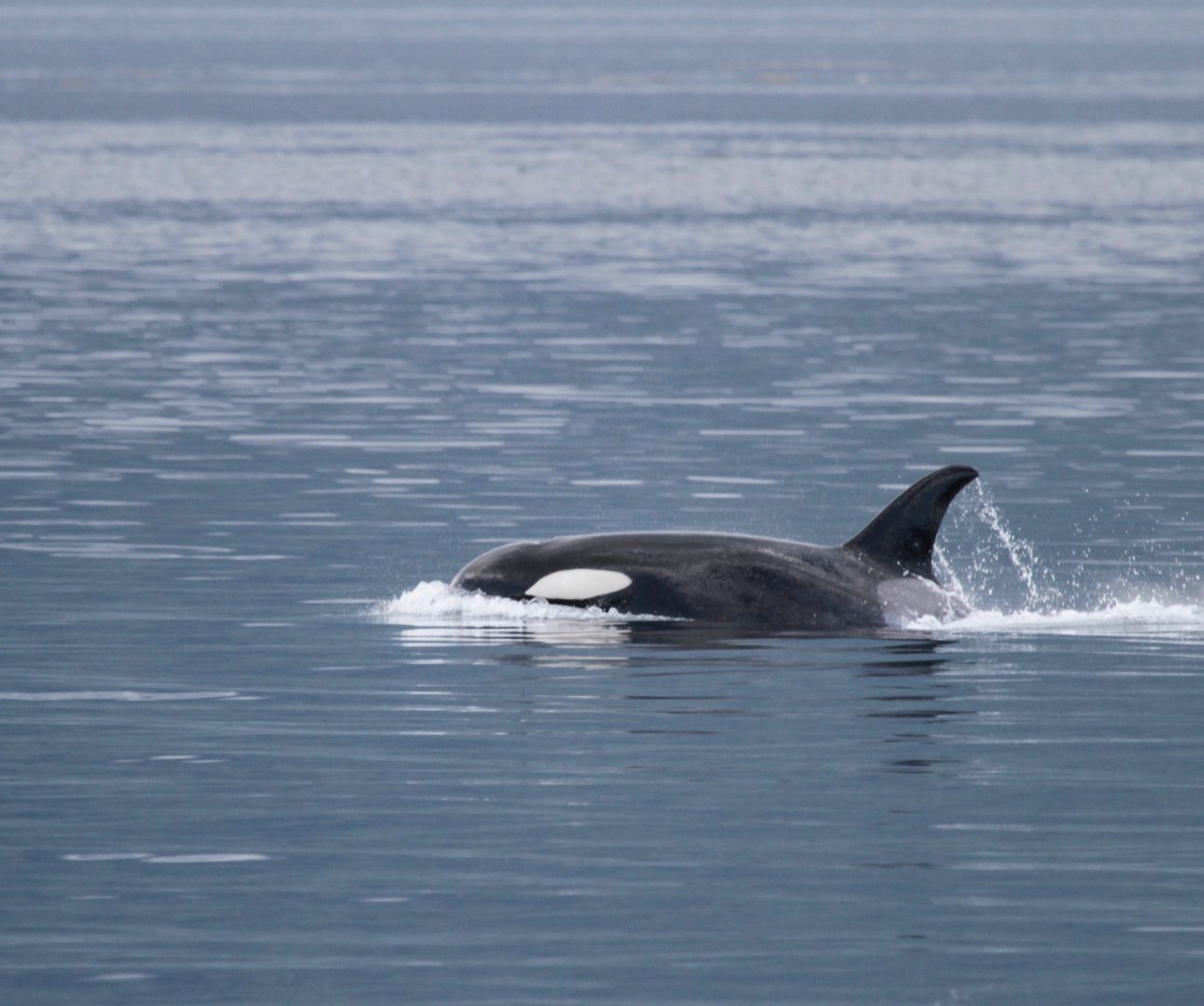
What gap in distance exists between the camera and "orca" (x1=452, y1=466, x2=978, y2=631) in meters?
16.5

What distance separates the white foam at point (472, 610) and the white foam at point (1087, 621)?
5.60 feet

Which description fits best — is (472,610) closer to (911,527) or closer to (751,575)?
(751,575)

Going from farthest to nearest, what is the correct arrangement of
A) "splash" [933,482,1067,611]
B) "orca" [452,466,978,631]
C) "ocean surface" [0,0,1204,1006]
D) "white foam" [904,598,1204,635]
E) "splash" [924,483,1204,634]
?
1. "splash" [933,482,1067,611]
2. "splash" [924,483,1204,634]
3. "white foam" [904,598,1204,635]
4. "orca" [452,466,978,631]
5. "ocean surface" [0,0,1204,1006]

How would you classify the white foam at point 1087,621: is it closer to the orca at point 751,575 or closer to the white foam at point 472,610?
the orca at point 751,575

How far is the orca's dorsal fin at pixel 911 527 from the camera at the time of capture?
54.5 feet

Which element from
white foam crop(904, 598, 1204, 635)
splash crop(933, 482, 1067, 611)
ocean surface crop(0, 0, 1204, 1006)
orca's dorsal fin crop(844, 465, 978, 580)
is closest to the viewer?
ocean surface crop(0, 0, 1204, 1006)

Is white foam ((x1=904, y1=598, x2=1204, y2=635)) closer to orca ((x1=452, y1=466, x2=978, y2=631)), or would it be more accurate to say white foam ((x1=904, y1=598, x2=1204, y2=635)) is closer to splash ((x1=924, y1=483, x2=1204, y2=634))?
splash ((x1=924, y1=483, x2=1204, y2=634))

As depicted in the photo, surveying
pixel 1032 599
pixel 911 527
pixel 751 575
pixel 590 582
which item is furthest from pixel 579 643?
pixel 1032 599

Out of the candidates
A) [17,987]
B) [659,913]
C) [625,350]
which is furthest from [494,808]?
[625,350]

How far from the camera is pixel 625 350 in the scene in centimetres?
3453

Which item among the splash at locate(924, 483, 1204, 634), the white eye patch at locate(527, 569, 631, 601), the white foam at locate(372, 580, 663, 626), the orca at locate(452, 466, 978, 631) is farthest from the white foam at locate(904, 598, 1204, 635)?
the white foam at locate(372, 580, 663, 626)

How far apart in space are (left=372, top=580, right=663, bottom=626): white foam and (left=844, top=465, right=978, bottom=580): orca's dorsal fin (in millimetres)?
1273

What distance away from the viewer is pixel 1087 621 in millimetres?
17125

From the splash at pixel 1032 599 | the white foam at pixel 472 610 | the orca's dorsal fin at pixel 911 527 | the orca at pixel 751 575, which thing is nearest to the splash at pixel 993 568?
the splash at pixel 1032 599
